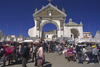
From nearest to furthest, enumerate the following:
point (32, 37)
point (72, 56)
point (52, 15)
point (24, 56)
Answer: point (24, 56), point (72, 56), point (32, 37), point (52, 15)

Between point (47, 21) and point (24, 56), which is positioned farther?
point (47, 21)

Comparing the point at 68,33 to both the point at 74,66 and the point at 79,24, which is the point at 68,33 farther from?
the point at 74,66

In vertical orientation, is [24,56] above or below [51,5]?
below

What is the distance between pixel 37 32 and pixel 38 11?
634cm

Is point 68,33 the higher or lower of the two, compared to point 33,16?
lower

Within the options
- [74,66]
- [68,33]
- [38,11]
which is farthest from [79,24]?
[74,66]

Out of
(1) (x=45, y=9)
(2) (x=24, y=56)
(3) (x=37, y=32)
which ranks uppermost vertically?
(1) (x=45, y=9)

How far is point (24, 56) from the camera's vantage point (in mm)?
5137

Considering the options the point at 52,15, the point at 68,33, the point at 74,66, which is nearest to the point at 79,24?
the point at 68,33

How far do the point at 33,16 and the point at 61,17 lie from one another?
8.34m

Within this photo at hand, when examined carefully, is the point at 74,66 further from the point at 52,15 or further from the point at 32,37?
the point at 52,15

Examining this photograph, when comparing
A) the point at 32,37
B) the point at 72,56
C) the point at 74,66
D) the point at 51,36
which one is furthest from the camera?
the point at 51,36

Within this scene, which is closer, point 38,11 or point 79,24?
point 38,11

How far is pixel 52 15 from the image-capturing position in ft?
78.5
